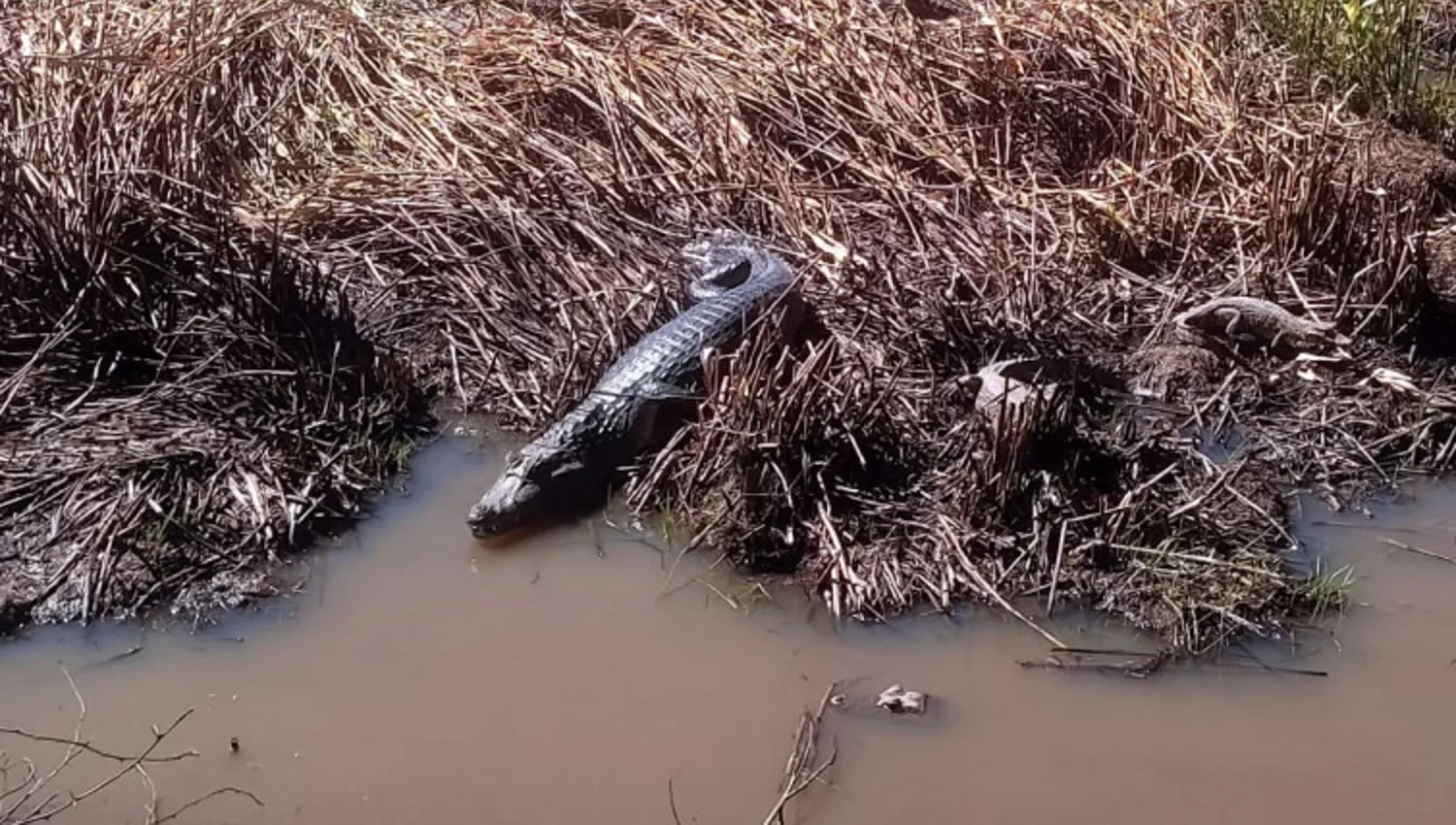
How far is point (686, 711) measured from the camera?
12.8ft

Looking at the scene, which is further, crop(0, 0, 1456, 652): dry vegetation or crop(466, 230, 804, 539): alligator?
crop(466, 230, 804, 539): alligator

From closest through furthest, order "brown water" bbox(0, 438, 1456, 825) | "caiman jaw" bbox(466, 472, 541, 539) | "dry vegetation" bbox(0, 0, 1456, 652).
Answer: "brown water" bbox(0, 438, 1456, 825), "dry vegetation" bbox(0, 0, 1456, 652), "caiman jaw" bbox(466, 472, 541, 539)

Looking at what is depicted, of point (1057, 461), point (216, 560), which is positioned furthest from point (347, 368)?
point (1057, 461)

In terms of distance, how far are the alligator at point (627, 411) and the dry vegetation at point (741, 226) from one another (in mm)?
155

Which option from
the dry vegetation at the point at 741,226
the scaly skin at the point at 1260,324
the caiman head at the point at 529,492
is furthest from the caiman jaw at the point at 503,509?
the scaly skin at the point at 1260,324

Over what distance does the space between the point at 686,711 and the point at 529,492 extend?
0.93 meters

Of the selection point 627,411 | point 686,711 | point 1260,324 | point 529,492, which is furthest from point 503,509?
point 1260,324

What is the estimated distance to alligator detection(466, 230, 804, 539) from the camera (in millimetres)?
4523

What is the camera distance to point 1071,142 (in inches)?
242

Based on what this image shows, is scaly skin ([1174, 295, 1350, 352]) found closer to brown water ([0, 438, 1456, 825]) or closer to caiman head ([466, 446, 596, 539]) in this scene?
brown water ([0, 438, 1456, 825])

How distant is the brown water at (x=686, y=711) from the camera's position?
360 cm

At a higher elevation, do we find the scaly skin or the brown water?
the scaly skin

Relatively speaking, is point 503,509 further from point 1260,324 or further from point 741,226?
point 1260,324

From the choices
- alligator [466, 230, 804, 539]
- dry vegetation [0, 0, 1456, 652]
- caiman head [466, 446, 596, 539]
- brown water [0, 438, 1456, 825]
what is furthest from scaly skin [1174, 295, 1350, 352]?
caiman head [466, 446, 596, 539]
